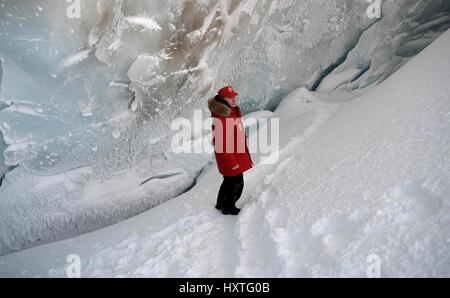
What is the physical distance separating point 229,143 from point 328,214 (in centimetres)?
89

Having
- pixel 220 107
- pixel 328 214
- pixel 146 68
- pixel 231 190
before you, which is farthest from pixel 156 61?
pixel 328 214

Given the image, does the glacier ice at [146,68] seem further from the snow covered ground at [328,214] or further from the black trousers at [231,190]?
the black trousers at [231,190]

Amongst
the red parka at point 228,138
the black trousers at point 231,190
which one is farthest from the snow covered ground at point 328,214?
the red parka at point 228,138

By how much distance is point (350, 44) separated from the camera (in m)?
4.13

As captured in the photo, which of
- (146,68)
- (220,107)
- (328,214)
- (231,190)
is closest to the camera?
(328,214)

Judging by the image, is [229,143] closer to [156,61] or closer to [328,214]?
[328,214]

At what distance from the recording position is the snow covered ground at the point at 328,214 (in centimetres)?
157

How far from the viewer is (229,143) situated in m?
2.53

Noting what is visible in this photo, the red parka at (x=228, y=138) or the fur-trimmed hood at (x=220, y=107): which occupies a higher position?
the fur-trimmed hood at (x=220, y=107)

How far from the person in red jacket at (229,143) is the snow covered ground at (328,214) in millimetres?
167

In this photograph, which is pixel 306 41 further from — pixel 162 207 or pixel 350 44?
pixel 162 207

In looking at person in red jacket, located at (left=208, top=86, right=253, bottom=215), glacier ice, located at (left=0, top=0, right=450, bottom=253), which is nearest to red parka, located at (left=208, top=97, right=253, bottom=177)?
person in red jacket, located at (left=208, top=86, right=253, bottom=215)
